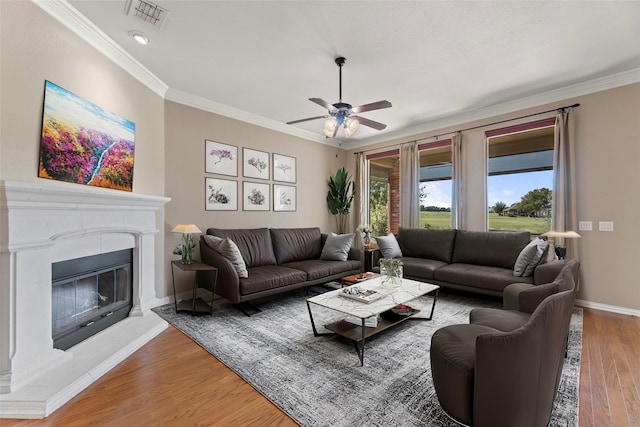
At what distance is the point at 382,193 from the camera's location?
662 centimetres

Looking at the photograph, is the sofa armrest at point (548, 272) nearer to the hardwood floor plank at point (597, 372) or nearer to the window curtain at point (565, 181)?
the hardwood floor plank at point (597, 372)

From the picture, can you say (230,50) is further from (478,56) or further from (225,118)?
(478,56)

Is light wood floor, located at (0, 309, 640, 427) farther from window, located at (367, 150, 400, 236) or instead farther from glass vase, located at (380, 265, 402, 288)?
window, located at (367, 150, 400, 236)

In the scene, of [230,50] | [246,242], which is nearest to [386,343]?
[246,242]

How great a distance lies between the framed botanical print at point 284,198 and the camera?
17.4ft

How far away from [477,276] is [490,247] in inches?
29.0

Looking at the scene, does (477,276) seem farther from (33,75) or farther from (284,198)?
(33,75)

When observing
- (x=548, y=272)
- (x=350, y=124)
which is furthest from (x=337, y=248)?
(x=548, y=272)

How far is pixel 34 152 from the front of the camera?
2186 mm

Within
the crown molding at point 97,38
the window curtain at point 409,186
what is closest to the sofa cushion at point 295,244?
the window curtain at point 409,186

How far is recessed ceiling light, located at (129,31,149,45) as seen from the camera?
2.67 metres

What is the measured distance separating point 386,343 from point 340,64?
2923 mm

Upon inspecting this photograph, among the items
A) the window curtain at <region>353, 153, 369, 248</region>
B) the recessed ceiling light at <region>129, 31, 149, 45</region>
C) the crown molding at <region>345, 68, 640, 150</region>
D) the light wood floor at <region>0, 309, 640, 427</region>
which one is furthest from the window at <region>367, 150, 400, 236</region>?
the recessed ceiling light at <region>129, 31, 149, 45</region>

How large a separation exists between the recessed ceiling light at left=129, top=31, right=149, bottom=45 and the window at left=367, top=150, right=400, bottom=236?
4.62 meters
